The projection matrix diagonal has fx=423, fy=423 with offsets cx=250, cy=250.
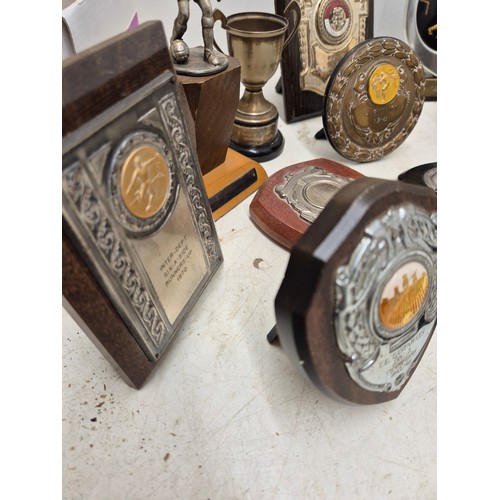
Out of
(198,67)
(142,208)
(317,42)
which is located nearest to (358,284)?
(142,208)

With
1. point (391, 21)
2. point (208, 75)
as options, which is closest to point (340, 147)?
point (208, 75)

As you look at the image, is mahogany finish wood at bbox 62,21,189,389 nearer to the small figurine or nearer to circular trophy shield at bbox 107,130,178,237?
circular trophy shield at bbox 107,130,178,237

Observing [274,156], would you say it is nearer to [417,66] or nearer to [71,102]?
[417,66]

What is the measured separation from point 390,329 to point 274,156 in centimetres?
70

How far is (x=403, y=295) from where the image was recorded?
0.48 meters

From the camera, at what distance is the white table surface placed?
1.77ft

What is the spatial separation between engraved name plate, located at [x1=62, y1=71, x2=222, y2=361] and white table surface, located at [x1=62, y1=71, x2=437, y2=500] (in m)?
0.08

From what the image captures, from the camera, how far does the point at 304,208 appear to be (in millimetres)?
840

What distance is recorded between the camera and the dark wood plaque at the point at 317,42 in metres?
Answer: 1.07

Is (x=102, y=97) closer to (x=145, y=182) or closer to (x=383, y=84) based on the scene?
(x=145, y=182)

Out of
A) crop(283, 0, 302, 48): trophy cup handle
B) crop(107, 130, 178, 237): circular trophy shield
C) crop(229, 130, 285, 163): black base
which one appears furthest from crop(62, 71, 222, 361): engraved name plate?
crop(283, 0, 302, 48): trophy cup handle

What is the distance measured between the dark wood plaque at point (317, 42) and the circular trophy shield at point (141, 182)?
26.0 inches

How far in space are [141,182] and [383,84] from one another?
0.63 m

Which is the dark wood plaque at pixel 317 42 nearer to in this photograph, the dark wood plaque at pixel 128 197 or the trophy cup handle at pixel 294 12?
the trophy cup handle at pixel 294 12
